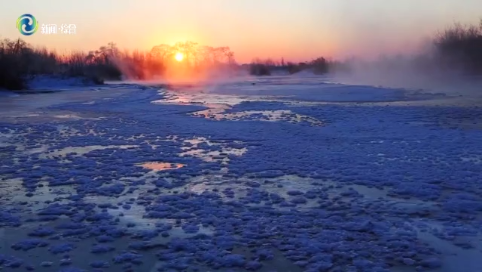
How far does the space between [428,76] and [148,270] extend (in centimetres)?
6238

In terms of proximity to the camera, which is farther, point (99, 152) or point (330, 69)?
point (330, 69)

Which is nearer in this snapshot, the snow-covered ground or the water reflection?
the snow-covered ground

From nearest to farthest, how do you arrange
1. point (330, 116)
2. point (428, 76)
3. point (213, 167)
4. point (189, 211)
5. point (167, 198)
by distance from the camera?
1. point (189, 211)
2. point (167, 198)
3. point (213, 167)
4. point (330, 116)
5. point (428, 76)

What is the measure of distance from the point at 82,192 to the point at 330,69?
100138 mm

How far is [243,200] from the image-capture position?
23.0 feet

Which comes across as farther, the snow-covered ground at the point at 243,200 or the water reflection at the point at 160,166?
the water reflection at the point at 160,166

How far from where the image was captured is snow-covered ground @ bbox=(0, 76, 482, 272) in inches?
196

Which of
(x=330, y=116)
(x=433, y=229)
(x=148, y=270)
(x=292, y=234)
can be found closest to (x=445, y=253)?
(x=433, y=229)

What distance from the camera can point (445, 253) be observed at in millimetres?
5062

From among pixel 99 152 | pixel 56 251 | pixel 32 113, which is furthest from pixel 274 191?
pixel 32 113

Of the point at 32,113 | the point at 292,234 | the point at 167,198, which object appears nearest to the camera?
the point at 292,234

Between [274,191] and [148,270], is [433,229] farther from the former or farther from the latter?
[148,270]

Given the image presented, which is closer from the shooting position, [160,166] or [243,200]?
[243,200]

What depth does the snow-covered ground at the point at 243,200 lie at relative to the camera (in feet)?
16.3
